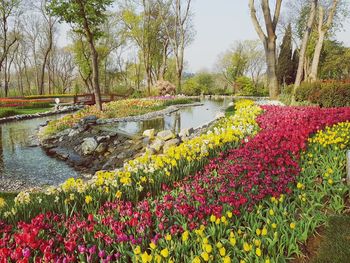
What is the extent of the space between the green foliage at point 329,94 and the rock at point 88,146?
29.7 feet

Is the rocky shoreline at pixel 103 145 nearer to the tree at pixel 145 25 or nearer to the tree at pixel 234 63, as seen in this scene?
the tree at pixel 145 25

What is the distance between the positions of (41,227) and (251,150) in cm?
363

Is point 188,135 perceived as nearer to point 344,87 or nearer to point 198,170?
point 198,170

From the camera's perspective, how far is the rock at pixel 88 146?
384 inches

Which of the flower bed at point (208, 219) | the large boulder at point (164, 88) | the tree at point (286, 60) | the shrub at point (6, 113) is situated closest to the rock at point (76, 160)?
the flower bed at point (208, 219)

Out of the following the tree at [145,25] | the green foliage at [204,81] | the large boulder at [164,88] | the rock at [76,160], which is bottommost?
the rock at [76,160]

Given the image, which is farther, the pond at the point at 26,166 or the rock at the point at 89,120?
the rock at the point at 89,120

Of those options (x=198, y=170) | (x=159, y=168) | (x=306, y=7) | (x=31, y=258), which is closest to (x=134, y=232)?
(x=31, y=258)

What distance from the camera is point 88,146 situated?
9867 millimetres

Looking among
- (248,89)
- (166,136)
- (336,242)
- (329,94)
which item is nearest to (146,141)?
(166,136)

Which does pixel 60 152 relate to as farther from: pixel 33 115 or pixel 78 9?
pixel 33 115

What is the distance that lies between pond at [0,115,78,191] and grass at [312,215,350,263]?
6.16 m

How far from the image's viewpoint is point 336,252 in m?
2.84

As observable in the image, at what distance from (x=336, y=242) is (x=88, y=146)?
326 inches
